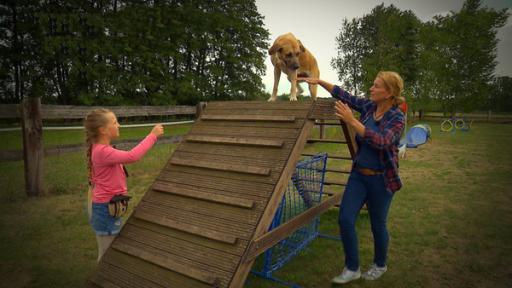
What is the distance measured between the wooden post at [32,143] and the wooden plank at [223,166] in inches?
151

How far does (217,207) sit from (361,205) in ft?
4.68

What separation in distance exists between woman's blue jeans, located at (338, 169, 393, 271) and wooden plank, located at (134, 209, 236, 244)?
116cm

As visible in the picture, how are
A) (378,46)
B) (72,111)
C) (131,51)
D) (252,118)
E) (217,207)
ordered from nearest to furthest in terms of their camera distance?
(217,207) → (252,118) → (72,111) → (131,51) → (378,46)

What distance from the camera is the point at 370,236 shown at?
472 cm

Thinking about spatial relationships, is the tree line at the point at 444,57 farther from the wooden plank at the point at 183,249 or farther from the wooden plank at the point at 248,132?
the wooden plank at the point at 183,249

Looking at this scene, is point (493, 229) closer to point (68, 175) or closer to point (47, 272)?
point (47, 272)

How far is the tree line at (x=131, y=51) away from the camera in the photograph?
62.3 ft

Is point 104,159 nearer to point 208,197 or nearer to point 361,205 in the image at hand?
point 208,197

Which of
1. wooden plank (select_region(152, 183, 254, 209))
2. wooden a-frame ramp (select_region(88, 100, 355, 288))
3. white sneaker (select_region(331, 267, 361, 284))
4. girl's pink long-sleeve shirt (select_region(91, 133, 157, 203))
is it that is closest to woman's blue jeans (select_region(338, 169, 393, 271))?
white sneaker (select_region(331, 267, 361, 284))

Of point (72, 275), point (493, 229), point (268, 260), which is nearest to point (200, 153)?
point (268, 260)

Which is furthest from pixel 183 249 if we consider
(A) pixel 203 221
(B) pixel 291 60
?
(B) pixel 291 60

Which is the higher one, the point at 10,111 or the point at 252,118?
the point at 10,111

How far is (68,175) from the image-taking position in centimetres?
774

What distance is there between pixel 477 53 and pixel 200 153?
37.6 m
